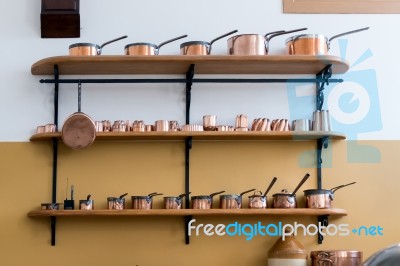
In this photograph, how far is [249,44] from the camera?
317 cm

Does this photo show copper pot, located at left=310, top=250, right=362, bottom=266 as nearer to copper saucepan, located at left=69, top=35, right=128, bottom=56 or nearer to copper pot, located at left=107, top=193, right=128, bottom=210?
copper pot, located at left=107, top=193, right=128, bottom=210

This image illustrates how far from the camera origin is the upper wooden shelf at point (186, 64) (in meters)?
3.12

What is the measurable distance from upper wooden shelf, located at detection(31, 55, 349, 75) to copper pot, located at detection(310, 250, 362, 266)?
0.93 metres

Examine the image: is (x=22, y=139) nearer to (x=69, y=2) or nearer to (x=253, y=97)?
(x=69, y=2)

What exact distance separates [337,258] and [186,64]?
119cm

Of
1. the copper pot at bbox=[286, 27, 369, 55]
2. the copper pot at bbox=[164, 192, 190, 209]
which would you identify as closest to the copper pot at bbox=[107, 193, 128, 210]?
the copper pot at bbox=[164, 192, 190, 209]

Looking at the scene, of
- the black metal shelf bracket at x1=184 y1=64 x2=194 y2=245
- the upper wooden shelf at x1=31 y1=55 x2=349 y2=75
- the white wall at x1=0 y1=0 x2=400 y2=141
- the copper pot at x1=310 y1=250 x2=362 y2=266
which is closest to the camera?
the copper pot at x1=310 y1=250 x2=362 y2=266

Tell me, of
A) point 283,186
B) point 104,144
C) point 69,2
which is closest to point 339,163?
point 283,186

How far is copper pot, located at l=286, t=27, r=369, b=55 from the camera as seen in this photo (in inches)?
126

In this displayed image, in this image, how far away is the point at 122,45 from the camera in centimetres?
Result: 341

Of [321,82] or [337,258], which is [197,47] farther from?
[337,258]

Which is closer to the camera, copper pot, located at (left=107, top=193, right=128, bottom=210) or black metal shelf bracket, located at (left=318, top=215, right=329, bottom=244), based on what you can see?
copper pot, located at (left=107, top=193, right=128, bottom=210)

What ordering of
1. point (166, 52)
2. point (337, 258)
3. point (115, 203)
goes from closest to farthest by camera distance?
point (337, 258) → point (115, 203) → point (166, 52)

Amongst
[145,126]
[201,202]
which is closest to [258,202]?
[201,202]
